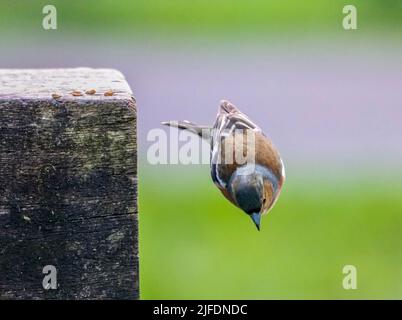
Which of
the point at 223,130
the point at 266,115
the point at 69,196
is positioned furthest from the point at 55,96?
the point at 266,115

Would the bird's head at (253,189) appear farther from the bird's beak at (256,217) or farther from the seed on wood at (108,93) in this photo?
the seed on wood at (108,93)

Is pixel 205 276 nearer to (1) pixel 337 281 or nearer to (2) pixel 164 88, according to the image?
(1) pixel 337 281

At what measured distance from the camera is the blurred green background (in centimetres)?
651

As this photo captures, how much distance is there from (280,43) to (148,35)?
148 centimetres

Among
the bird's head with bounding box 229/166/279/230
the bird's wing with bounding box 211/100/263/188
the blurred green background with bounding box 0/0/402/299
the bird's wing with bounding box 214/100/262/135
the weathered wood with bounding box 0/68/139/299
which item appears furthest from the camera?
the blurred green background with bounding box 0/0/402/299

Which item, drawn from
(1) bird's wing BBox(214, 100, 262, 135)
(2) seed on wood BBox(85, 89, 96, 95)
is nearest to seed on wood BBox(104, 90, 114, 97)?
(2) seed on wood BBox(85, 89, 96, 95)

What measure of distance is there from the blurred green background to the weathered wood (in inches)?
132

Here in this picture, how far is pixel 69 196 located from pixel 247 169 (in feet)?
8.23

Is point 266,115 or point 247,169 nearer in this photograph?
point 247,169

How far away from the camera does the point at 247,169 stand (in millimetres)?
4867

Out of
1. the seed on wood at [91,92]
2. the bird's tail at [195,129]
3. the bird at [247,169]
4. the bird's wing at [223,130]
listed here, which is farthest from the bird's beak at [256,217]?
the seed on wood at [91,92]

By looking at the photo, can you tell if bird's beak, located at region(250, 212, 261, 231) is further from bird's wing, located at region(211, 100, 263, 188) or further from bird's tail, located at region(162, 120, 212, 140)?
bird's tail, located at region(162, 120, 212, 140)

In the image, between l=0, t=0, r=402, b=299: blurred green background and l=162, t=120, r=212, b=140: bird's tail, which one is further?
l=0, t=0, r=402, b=299: blurred green background

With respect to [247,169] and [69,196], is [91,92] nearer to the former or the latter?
[69,196]
